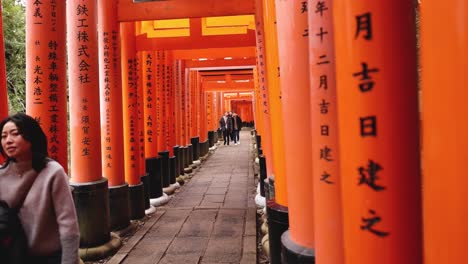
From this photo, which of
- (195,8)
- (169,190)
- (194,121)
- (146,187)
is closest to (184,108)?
(194,121)

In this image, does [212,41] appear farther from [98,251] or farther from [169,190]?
[98,251]

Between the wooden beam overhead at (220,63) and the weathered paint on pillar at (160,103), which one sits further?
the wooden beam overhead at (220,63)

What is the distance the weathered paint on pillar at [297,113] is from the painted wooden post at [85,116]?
122 inches

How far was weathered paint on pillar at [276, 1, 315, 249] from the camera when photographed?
2.49m

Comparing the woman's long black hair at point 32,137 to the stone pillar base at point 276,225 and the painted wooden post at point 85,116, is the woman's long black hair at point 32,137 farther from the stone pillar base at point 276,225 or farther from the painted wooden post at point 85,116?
the painted wooden post at point 85,116

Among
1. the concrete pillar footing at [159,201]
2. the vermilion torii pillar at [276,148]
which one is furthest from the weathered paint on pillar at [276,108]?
the concrete pillar footing at [159,201]

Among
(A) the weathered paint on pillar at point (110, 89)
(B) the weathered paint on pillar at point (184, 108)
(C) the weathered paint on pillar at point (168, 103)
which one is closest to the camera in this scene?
(A) the weathered paint on pillar at point (110, 89)

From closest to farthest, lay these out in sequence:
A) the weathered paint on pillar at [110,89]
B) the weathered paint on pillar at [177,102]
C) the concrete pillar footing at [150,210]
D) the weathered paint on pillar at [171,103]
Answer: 1. the weathered paint on pillar at [110,89]
2. the concrete pillar footing at [150,210]
3. the weathered paint on pillar at [171,103]
4. the weathered paint on pillar at [177,102]

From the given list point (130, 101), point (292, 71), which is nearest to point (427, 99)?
point (292, 71)

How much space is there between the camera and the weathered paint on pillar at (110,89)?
5805 mm

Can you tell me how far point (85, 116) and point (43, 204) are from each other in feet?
10.1

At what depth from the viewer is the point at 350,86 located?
1.58m

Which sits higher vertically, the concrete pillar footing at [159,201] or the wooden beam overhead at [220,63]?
the wooden beam overhead at [220,63]

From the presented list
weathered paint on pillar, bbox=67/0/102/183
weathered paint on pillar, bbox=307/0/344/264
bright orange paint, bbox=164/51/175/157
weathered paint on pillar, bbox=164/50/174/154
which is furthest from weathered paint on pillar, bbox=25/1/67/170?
bright orange paint, bbox=164/51/175/157
